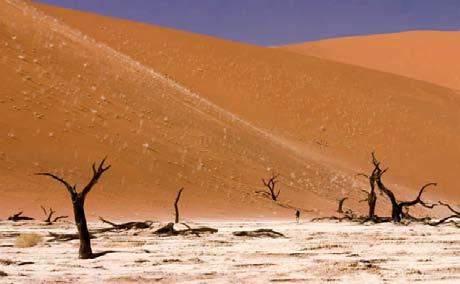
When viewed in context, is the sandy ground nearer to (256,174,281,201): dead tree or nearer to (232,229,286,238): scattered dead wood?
(232,229,286,238): scattered dead wood

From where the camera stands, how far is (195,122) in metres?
36.2

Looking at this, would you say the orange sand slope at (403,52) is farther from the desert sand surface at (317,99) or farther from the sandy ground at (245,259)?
the sandy ground at (245,259)

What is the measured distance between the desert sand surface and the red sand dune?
15 cm

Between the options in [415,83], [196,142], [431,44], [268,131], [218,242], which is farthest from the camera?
[431,44]

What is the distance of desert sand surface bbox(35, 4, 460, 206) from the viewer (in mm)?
46344

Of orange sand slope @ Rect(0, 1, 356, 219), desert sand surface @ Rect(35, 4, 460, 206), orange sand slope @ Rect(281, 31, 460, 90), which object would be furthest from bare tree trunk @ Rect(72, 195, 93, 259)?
orange sand slope @ Rect(281, 31, 460, 90)

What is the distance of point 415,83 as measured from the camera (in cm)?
6481

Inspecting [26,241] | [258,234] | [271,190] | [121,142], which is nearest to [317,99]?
[271,190]

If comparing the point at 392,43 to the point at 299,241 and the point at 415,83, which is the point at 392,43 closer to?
the point at 415,83

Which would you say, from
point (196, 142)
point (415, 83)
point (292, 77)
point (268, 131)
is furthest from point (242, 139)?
point (415, 83)

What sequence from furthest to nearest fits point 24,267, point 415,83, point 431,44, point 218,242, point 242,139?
point 431,44 → point 415,83 → point 242,139 → point 218,242 → point 24,267

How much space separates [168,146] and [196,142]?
6.57 feet

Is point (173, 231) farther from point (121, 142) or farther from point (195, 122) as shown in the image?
point (195, 122)

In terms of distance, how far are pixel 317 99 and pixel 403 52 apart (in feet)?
152
